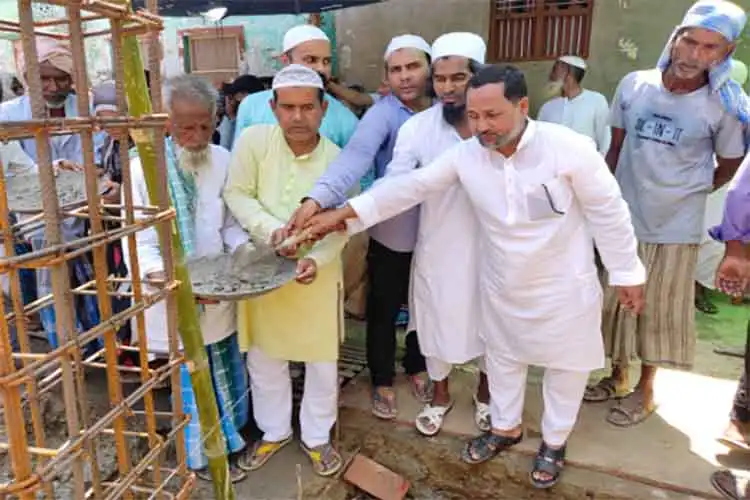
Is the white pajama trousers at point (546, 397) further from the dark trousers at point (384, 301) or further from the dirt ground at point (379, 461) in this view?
the dark trousers at point (384, 301)

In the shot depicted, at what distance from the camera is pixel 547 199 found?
2461 mm

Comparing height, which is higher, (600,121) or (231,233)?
(600,121)

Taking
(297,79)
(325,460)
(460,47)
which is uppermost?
(460,47)

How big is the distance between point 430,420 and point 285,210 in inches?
50.8

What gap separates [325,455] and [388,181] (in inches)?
52.8

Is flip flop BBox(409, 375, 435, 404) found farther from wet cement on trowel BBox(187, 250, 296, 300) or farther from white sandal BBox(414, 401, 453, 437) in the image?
wet cement on trowel BBox(187, 250, 296, 300)

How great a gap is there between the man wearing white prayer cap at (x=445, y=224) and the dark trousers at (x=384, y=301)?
0.19 m

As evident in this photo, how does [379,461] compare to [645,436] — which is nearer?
[645,436]

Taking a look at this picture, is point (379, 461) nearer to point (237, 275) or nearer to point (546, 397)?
point (546, 397)

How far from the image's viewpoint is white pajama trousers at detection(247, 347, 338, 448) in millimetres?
2891

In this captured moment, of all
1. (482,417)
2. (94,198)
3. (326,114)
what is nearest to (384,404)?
(482,417)

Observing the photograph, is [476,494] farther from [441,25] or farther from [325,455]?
[441,25]

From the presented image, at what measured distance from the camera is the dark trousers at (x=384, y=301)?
10.4 ft

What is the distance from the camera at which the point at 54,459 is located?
4.16ft
